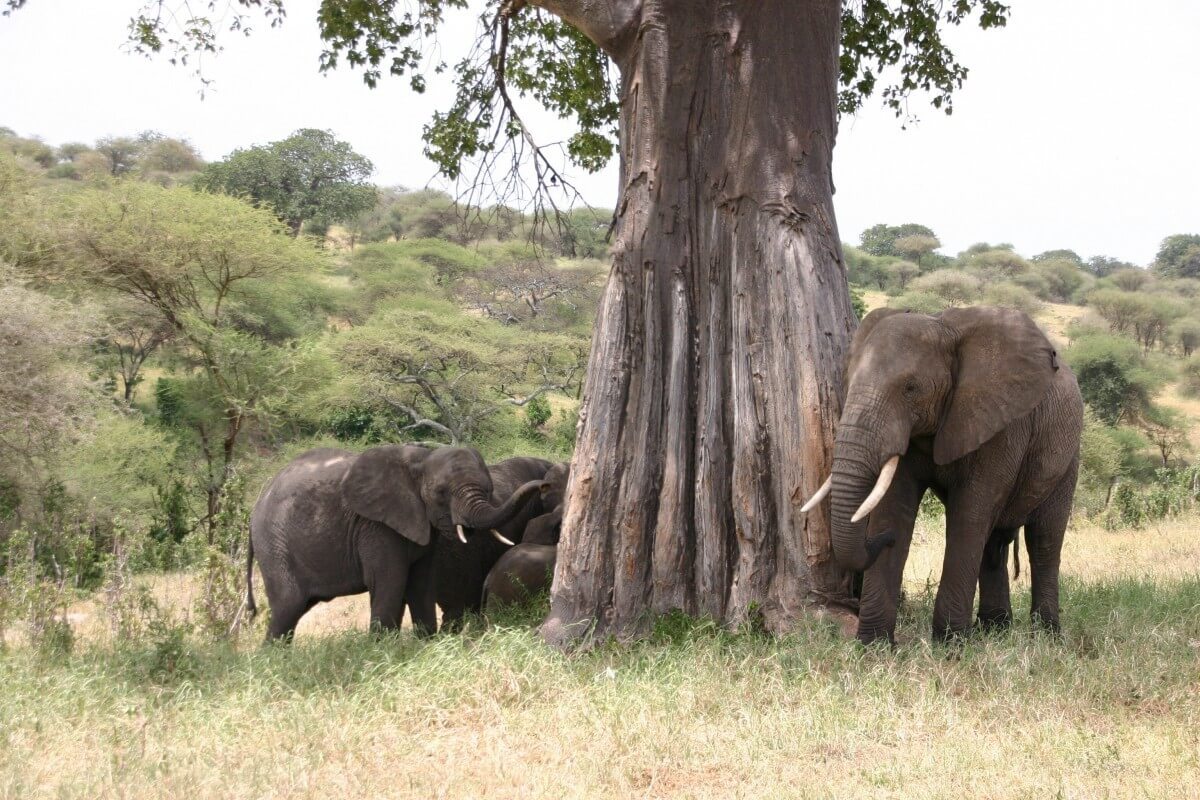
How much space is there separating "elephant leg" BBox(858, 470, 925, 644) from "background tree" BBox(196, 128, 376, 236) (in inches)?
1917

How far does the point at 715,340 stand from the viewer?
717 cm

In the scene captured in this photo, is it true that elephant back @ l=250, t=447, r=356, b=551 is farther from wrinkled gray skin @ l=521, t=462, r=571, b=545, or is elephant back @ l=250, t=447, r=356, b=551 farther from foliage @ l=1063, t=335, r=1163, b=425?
foliage @ l=1063, t=335, r=1163, b=425

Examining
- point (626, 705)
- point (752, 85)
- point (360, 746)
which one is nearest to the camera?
point (360, 746)

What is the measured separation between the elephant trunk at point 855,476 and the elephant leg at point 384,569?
3.51 metres

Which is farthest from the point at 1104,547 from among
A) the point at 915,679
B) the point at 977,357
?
the point at 915,679

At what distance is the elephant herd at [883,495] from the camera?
6156mm

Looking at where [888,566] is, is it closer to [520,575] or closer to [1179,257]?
[520,575]

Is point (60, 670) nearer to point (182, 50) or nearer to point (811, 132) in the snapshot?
point (811, 132)

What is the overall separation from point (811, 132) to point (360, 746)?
4586 millimetres

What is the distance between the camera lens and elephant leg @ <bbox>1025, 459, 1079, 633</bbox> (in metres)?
7.03

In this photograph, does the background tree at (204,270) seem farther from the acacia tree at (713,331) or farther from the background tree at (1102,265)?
the background tree at (1102,265)

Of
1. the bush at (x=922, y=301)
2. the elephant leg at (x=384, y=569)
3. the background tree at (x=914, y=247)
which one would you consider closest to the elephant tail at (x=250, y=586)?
the elephant leg at (x=384, y=569)

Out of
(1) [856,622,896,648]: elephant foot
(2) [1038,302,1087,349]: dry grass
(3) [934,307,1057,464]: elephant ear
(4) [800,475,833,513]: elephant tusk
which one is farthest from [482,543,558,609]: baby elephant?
(2) [1038,302,1087,349]: dry grass

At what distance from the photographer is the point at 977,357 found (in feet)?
20.8
